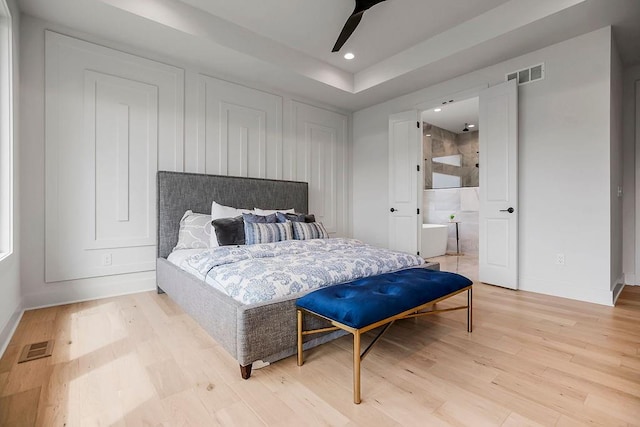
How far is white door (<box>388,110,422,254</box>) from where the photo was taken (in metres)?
4.48

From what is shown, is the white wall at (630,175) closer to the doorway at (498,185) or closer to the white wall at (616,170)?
the white wall at (616,170)

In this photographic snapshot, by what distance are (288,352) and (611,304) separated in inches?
122

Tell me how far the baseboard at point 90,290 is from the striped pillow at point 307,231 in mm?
1673

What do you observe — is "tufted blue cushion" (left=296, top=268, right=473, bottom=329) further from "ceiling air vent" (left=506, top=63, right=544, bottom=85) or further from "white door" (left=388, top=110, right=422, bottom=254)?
"ceiling air vent" (left=506, top=63, right=544, bottom=85)

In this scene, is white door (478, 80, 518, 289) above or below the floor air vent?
above

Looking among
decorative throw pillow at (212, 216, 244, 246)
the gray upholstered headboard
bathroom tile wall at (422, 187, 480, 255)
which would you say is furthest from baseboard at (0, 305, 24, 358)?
bathroom tile wall at (422, 187, 480, 255)

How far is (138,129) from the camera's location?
3256 mm

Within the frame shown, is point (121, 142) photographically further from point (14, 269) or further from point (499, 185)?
point (499, 185)

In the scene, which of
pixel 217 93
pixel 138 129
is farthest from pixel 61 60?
pixel 217 93

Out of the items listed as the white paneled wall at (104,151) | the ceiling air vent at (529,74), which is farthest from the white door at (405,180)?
the white paneled wall at (104,151)

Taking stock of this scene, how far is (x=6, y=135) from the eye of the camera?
219cm

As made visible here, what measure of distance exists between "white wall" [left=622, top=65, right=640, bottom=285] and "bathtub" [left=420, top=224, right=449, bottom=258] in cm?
260

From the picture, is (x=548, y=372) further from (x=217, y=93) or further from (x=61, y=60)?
(x=61, y=60)

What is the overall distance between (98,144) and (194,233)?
50.0 inches
